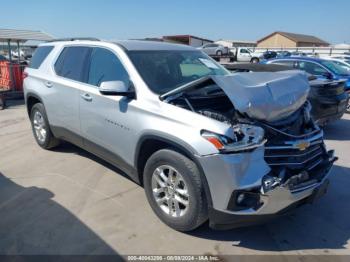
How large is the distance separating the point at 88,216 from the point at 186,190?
124 cm

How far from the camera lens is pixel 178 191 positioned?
3.23 metres

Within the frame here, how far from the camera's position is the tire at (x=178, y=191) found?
2994 mm

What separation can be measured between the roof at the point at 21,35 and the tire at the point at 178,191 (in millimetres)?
13685

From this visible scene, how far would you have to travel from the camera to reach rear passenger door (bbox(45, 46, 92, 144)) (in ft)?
14.9

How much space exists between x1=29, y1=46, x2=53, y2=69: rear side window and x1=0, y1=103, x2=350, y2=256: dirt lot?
1.75m

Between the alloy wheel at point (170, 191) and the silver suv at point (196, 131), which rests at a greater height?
the silver suv at point (196, 131)

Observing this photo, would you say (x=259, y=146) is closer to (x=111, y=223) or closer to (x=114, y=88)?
(x=114, y=88)

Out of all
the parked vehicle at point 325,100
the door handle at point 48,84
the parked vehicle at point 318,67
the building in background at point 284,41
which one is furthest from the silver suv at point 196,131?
the building in background at point 284,41

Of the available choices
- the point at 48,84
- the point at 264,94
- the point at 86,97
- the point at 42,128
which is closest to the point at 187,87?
the point at 264,94

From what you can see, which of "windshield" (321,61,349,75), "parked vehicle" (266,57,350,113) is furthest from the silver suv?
"windshield" (321,61,349,75)

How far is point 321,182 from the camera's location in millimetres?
3225

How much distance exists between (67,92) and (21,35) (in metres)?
12.9

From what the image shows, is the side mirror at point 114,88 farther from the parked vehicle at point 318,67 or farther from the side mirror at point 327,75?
the parked vehicle at point 318,67

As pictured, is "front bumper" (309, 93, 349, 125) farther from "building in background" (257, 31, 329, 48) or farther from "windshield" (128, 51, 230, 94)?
"building in background" (257, 31, 329, 48)
